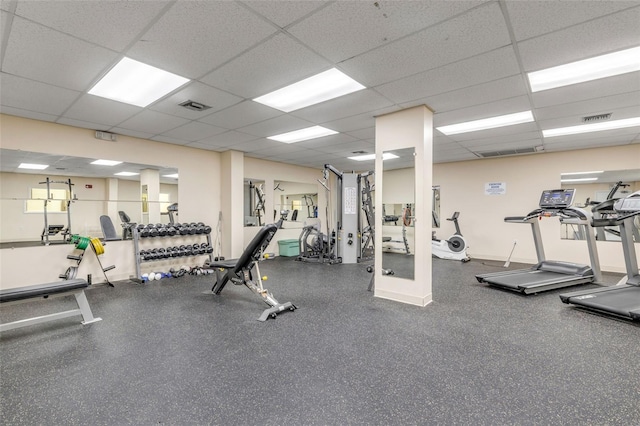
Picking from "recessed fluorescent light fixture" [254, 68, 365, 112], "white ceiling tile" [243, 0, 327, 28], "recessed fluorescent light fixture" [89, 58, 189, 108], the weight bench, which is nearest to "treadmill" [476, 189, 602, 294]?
the weight bench

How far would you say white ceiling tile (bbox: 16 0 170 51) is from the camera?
1.77m

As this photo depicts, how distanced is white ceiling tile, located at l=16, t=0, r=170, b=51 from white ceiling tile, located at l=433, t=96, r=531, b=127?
3321 mm

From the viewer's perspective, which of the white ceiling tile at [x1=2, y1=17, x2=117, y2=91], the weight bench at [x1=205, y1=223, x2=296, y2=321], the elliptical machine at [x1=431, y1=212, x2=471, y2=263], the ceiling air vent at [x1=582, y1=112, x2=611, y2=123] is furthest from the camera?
the elliptical machine at [x1=431, y1=212, x2=471, y2=263]

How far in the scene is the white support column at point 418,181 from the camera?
11.2 ft

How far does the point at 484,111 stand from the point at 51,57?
14.8ft

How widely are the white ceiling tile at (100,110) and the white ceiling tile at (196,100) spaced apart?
1.20ft

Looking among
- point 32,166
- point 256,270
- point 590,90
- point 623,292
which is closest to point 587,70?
point 590,90

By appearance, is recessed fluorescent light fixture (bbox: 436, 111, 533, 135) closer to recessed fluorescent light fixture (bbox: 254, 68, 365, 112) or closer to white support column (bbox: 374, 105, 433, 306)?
white support column (bbox: 374, 105, 433, 306)

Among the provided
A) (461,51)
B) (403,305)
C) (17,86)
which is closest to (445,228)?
(403,305)

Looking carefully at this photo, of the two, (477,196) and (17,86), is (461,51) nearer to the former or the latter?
(17,86)

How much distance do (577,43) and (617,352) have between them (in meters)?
2.45

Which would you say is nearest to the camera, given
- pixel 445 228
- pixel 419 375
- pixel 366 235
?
pixel 419 375

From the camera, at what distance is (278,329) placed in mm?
2773

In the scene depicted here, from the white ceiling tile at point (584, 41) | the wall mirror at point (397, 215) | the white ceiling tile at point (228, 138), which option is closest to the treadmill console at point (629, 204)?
the white ceiling tile at point (584, 41)
